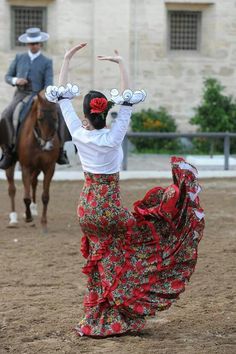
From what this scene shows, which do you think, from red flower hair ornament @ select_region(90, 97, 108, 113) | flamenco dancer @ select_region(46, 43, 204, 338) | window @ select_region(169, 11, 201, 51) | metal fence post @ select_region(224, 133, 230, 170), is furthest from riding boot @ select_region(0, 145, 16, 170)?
window @ select_region(169, 11, 201, 51)

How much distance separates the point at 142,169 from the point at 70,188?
273cm

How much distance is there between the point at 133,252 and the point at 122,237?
5.3 inches

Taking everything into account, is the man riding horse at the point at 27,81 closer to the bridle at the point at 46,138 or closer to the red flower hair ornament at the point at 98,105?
the bridle at the point at 46,138

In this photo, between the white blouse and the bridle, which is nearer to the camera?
the white blouse

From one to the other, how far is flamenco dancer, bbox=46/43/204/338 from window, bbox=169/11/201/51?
1688cm

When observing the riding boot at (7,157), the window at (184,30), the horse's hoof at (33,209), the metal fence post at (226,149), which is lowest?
the horse's hoof at (33,209)

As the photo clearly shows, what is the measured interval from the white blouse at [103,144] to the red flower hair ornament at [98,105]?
0.12m

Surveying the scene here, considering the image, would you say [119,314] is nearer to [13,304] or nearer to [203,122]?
[13,304]

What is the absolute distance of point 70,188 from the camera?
15.7 meters

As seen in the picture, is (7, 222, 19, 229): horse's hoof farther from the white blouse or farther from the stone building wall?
the stone building wall

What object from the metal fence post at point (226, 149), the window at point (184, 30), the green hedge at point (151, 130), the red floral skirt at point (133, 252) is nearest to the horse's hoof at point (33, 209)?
the metal fence post at point (226, 149)

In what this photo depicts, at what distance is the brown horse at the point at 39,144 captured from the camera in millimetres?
10758

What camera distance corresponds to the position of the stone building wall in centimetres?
2167

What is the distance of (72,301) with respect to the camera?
734 centimetres
